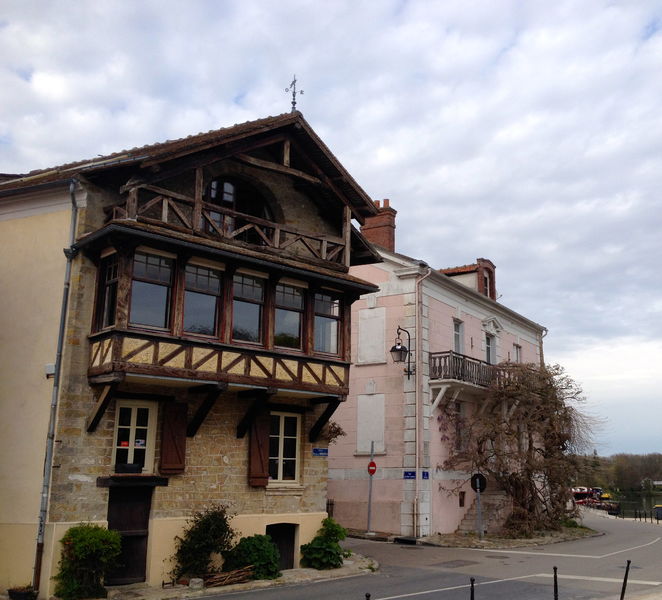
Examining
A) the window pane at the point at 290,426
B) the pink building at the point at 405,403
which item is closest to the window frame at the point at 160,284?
the window pane at the point at 290,426

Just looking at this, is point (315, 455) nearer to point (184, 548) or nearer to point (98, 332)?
point (184, 548)

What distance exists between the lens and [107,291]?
1456 centimetres

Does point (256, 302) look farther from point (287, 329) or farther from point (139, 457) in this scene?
point (139, 457)

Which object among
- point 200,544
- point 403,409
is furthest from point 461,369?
point 200,544

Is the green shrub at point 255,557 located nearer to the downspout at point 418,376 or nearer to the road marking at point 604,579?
the road marking at point 604,579

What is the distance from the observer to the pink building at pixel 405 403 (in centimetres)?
2408

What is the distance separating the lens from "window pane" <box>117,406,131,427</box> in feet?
48.0

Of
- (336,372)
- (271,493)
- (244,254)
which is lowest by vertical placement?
(271,493)

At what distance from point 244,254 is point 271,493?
5.58 m

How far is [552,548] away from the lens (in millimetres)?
22047

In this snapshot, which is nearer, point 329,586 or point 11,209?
point 329,586

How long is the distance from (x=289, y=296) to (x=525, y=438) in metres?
13.8

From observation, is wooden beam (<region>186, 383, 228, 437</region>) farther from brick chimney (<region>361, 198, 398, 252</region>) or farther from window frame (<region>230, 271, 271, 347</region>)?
brick chimney (<region>361, 198, 398, 252</region>)

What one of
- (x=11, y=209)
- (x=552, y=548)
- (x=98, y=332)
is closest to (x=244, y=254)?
(x=98, y=332)
